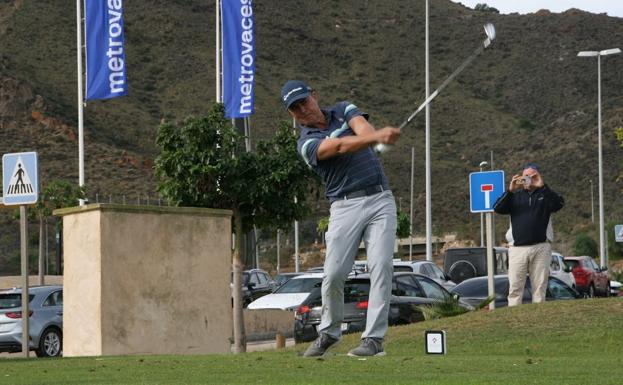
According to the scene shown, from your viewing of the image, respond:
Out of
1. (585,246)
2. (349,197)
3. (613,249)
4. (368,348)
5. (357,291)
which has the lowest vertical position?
(613,249)

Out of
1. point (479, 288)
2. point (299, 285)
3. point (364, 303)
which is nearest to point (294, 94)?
point (364, 303)

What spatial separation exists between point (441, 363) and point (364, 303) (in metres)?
10.3

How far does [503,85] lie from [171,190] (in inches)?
3129

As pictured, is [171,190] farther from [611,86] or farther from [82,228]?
[611,86]

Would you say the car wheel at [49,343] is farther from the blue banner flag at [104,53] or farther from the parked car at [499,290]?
the blue banner flag at [104,53]

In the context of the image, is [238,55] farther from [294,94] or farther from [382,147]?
[382,147]

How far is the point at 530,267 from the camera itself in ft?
58.5

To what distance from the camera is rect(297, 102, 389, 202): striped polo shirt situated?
1014 centimetres

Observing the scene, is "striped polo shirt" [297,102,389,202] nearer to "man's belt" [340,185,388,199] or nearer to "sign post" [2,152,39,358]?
"man's belt" [340,185,388,199]

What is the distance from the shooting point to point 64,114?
79.2m

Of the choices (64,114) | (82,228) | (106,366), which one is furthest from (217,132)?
(64,114)

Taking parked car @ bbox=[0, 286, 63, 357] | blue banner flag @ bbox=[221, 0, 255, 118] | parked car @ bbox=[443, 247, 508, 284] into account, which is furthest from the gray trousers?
parked car @ bbox=[443, 247, 508, 284]

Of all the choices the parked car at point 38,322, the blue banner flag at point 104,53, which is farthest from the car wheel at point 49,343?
the blue banner flag at point 104,53

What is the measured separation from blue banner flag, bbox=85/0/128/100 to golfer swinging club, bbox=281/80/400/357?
22.5 m
